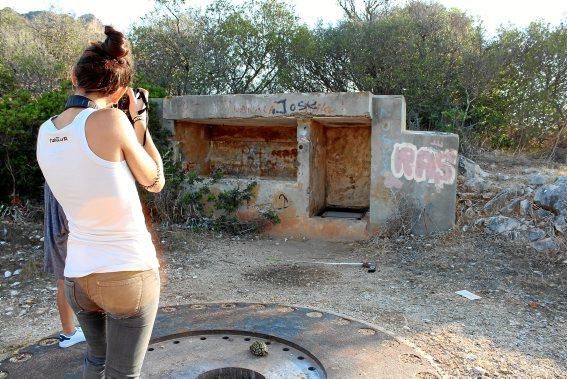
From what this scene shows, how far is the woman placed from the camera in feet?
5.60

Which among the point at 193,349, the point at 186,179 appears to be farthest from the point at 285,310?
the point at 186,179

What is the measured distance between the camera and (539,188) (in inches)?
281

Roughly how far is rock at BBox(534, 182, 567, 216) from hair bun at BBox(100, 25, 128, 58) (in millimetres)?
6390

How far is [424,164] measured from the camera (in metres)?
7.09

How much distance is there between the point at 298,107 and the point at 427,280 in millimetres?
3122

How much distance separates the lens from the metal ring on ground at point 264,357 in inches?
114

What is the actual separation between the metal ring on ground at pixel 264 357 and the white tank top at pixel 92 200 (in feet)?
4.62

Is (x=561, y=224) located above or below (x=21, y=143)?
below

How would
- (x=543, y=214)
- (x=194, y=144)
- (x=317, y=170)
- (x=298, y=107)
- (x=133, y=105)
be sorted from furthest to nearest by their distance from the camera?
(x=194, y=144) → (x=317, y=170) → (x=298, y=107) → (x=543, y=214) → (x=133, y=105)

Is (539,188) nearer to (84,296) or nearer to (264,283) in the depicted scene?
(264,283)

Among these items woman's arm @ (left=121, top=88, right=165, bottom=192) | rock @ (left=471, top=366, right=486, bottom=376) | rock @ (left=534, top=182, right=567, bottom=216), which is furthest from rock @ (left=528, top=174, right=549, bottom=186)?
woman's arm @ (left=121, top=88, right=165, bottom=192)

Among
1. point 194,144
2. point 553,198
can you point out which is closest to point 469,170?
point 553,198

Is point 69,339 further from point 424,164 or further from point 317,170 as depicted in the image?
point 317,170

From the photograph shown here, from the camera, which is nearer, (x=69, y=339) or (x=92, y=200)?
(x=92, y=200)
